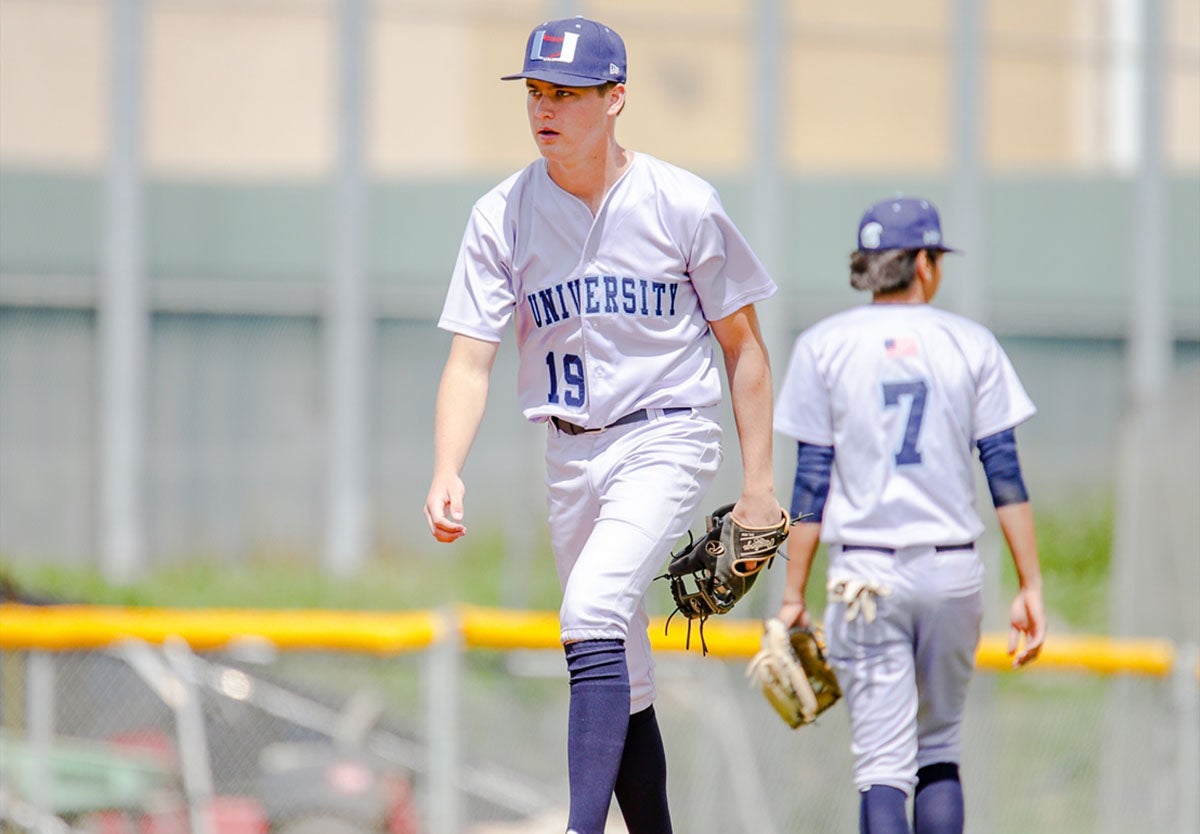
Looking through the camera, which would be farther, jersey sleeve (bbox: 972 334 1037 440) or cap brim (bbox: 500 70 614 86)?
jersey sleeve (bbox: 972 334 1037 440)

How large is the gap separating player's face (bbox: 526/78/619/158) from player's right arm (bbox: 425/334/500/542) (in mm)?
501

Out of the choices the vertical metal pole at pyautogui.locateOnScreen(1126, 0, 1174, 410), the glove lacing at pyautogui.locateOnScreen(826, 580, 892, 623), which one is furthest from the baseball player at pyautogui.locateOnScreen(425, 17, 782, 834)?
the vertical metal pole at pyautogui.locateOnScreen(1126, 0, 1174, 410)

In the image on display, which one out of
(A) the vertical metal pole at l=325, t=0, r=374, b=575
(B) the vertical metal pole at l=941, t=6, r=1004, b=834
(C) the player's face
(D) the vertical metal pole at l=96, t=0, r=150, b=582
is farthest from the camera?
(B) the vertical metal pole at l=941, t=6, r=1004, b=834

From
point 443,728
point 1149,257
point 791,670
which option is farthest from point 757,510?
point 1149,257

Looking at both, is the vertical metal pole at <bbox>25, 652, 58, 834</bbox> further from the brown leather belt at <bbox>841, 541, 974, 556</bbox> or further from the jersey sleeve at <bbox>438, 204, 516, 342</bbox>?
the brown leather belt at <bbox>841, 541, 974, 556</bbox>

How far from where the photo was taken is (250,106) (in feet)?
46.2

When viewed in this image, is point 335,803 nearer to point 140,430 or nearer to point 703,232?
point 703,232

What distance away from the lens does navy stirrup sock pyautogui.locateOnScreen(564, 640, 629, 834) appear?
11.9 ft

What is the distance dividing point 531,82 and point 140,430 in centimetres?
1075

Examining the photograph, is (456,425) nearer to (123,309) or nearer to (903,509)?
(903,509)

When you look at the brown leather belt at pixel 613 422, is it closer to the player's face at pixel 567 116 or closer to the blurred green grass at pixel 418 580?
the player's face at pixel 567 116

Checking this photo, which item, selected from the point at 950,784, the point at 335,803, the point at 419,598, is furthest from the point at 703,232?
the point at 419,598

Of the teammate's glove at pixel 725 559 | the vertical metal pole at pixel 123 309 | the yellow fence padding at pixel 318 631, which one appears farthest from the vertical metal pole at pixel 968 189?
the teammate's glove at pixel 725 559

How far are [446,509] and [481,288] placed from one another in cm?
59
